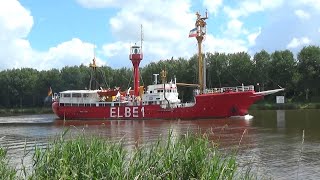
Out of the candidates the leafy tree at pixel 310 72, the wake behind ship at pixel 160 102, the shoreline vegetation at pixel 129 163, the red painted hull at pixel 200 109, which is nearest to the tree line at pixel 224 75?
the leafy tree at pixel 310 72

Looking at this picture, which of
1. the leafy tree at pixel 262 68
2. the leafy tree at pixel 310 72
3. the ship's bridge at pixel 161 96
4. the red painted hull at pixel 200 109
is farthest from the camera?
the leafy tree at pixel 262 68

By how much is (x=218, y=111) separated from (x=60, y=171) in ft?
153

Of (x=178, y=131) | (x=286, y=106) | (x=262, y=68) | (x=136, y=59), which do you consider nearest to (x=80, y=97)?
(x=136, y=59)

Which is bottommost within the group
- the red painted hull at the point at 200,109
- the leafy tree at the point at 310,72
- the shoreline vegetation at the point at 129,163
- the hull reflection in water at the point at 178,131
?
the hull reflection in water at the point at 178,131

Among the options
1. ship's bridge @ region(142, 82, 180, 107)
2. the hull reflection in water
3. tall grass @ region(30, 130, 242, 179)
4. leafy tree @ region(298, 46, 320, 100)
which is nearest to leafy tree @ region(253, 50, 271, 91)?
leafy tree @ region(298, 46, 320, 100)

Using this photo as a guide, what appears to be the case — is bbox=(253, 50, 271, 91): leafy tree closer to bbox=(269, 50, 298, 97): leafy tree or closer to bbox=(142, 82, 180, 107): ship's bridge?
bbox=(269, 50, 298, 97): leafy tree

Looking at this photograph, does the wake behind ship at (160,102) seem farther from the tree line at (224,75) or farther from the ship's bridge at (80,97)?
the tree line at (224,75)

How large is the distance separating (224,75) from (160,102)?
142 feet

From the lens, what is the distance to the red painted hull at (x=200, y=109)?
5581cm

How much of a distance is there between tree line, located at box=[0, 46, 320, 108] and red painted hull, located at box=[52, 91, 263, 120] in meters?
21.0

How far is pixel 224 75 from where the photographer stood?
100 meters

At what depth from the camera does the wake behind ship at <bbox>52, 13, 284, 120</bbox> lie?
184 ft

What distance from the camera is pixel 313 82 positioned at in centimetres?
9256

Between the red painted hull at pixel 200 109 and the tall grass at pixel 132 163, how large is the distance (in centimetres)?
4470
